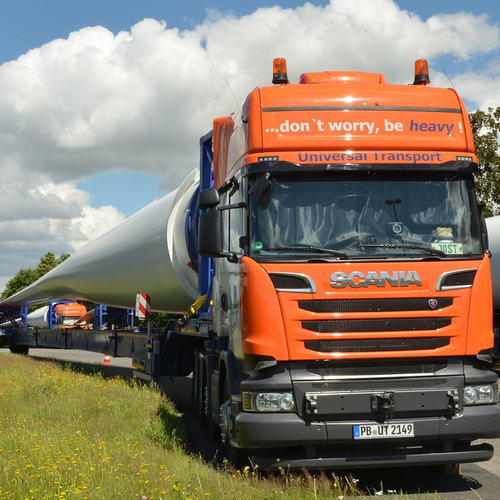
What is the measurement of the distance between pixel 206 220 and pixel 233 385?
1574 mm

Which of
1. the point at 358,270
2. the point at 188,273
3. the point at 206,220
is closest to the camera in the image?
the point at 358,270

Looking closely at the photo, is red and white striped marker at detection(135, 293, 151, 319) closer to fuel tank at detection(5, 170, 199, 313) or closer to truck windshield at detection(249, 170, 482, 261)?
fuel tank at detection(5, 170, 199, 313)

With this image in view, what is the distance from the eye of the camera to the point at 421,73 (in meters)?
8.44

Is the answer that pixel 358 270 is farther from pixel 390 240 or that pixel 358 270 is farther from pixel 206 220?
pixel 206 220

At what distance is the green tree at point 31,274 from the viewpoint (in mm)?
94887

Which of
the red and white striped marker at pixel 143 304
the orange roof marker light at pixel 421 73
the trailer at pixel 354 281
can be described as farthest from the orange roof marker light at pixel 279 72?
the red and white striped marker at pixel 143 304

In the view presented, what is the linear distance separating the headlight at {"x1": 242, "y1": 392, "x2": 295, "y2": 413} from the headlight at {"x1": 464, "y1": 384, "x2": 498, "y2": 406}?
1.53 metres

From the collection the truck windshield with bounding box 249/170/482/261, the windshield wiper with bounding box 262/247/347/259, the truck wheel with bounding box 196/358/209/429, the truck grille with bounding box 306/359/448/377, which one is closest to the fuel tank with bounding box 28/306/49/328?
the truck wheel with bounding box 196/358/209/429

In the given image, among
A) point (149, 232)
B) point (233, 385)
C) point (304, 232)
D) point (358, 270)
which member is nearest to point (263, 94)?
point (304, 232)

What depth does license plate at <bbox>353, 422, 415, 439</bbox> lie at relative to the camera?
663 cm

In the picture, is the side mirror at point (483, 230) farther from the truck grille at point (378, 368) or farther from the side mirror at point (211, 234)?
the side mirror at point (211, 234)

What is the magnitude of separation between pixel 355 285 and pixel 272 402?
1.22m

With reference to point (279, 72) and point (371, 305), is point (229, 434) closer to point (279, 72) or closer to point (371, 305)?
point (371, 305)

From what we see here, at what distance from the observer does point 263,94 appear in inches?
300
